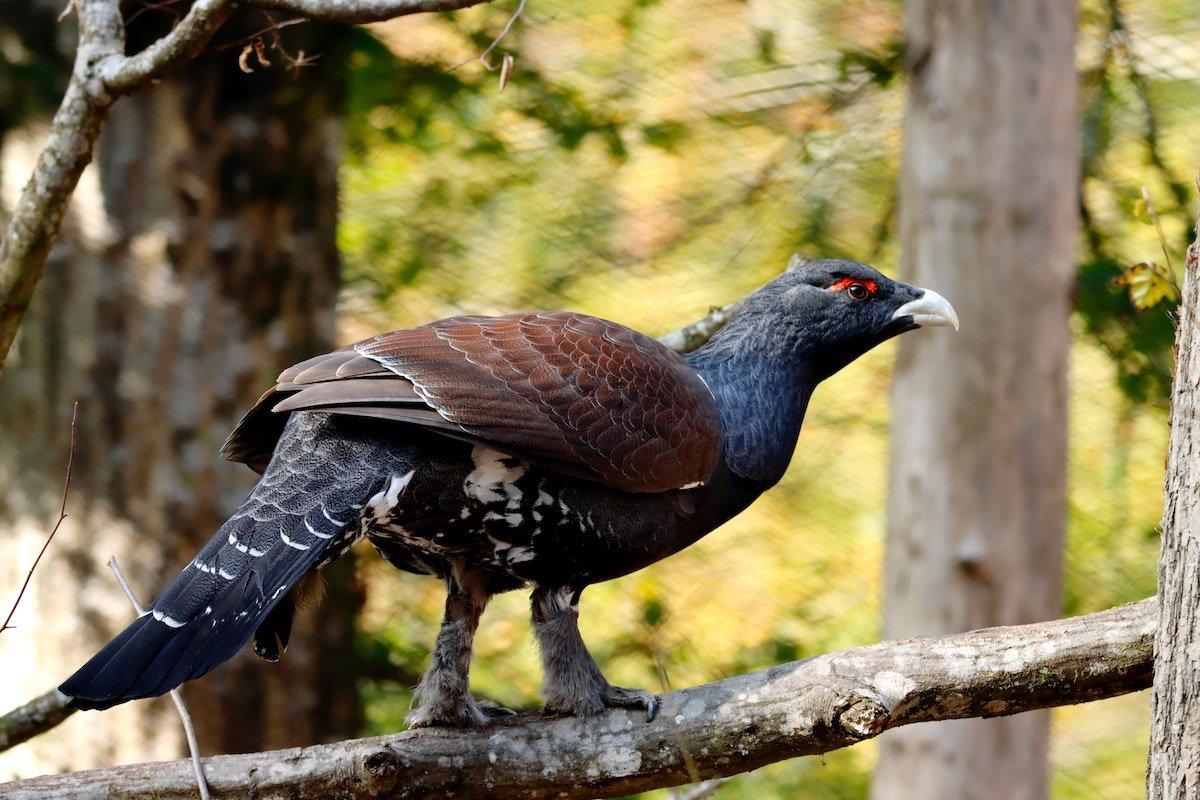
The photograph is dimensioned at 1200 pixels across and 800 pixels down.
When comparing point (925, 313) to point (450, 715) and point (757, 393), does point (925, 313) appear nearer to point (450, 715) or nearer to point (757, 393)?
point (757, 393)

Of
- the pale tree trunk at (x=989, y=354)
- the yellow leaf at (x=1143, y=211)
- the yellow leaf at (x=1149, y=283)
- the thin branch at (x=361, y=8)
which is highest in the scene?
the thin branch at (x=361, y=8)

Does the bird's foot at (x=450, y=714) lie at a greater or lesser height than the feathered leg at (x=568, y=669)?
lesser

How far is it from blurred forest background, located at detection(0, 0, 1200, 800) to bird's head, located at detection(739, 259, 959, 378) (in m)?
1.16

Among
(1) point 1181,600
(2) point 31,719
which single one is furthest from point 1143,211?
(2) point 31,719

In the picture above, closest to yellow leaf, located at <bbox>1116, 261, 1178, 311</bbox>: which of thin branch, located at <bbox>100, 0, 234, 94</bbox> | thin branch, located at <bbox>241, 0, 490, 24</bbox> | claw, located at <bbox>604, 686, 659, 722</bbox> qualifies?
claw, located at <bbox>604, 686, 659, 722</bbox>

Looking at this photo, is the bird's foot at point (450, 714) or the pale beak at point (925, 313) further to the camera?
the pale beak at point (925, 313)

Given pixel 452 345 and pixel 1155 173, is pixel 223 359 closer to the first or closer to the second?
pixel 452 345

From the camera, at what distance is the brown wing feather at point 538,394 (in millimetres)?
2695

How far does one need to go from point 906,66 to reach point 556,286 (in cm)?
207

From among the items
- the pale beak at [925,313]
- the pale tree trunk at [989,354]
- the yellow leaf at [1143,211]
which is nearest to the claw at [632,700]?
the pale beak at [925,313]

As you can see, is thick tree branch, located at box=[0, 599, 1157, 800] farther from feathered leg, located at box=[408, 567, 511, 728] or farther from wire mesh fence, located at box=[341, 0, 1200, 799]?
wire mesh fence, located at box=[341, 0, 1200, 799]

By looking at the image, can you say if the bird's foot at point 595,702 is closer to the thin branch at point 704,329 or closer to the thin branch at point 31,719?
the thin branch at point 704,329

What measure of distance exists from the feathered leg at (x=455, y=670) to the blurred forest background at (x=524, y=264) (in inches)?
41.0

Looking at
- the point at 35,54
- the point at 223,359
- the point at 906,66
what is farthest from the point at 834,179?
the point at 35,54
